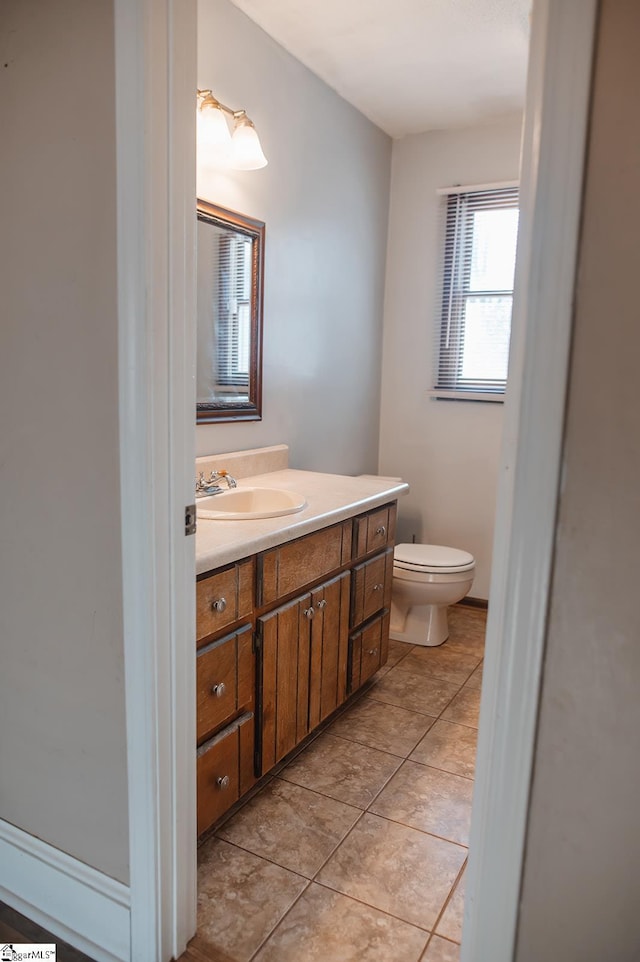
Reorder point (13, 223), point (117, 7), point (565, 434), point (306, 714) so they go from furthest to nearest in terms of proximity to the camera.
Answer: point (306, 714)
point (13, 223)
point (117, 7)
point (565, 434)

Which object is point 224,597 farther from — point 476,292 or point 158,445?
point 476,292

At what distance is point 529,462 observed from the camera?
2.82 feet

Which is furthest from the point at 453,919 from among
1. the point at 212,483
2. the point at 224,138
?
the point at 224,138

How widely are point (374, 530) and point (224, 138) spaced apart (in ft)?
4.70

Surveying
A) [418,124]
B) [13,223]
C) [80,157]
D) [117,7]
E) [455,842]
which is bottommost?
[455,842]

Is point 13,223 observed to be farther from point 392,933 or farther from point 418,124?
point 418,124

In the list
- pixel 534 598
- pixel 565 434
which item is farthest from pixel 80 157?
pixel 534 598

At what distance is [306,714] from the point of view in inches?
81.8

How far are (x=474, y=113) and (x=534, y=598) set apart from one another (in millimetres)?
2960

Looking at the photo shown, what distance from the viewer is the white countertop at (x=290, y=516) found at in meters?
1.60

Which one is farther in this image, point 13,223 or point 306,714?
point 306,714

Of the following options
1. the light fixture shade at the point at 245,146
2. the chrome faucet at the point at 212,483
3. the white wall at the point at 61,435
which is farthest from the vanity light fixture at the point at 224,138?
the chrome faucet at the point at 212,483

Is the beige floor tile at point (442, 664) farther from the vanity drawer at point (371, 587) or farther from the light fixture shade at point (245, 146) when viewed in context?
the light fixture shade at point (245, 146)

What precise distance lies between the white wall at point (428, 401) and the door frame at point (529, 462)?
2547 millimetres
